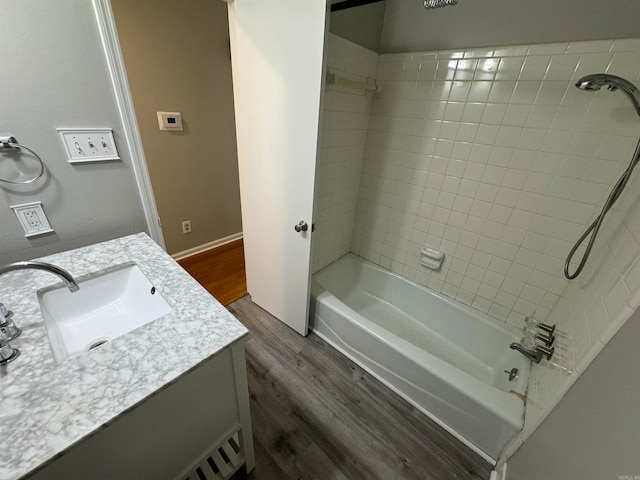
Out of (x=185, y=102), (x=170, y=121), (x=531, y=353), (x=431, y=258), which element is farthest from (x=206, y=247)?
(x=531, y=353)

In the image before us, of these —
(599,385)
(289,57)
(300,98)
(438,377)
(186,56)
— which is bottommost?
(438,377)

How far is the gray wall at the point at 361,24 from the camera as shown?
4.28 ft

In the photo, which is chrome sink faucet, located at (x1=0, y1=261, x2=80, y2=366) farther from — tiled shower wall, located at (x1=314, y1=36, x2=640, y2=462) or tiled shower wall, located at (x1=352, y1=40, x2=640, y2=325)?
tiled shower wall, located at (x1=352, y1=40, x2=640, y2=325)

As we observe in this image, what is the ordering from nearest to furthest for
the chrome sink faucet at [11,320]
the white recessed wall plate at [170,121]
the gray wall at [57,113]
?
the chrome sink faucet at [11,320], the gray wall at [57,113], the white recessed wall plate at [170,121]

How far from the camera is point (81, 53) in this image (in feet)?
2.86

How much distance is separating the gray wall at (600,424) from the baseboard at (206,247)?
9.05 ft

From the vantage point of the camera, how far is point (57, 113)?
0.88 meters

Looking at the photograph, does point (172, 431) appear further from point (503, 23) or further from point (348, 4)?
point (503, 23)

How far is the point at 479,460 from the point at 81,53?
2347 millimetres

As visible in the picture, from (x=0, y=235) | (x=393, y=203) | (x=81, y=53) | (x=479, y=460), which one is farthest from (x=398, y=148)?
(x=0, y=235)

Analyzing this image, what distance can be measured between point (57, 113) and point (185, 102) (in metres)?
1.41

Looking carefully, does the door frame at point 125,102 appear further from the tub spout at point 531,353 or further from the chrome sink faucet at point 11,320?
the tub spout at point 531,353

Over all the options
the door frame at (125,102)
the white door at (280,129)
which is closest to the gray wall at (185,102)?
the white door at (280,129)

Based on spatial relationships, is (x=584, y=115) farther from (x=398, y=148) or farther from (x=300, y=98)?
(x=300, y=98)
